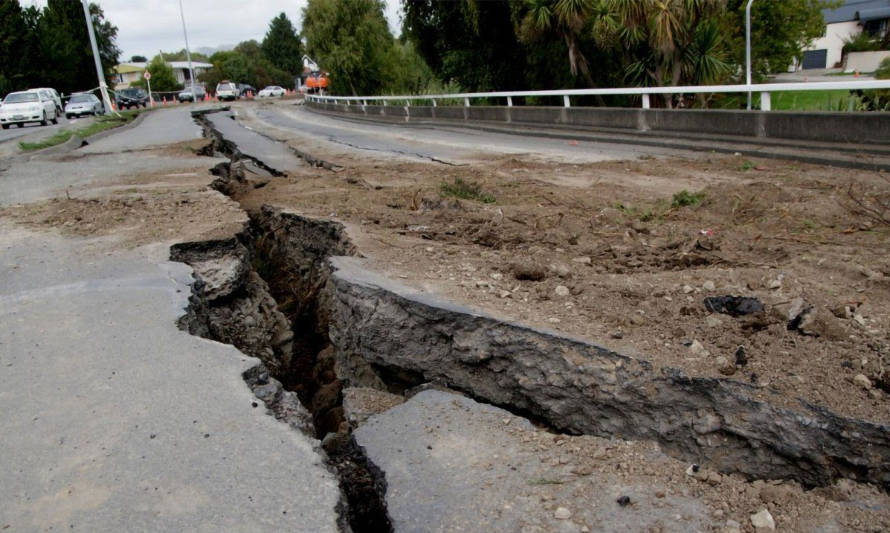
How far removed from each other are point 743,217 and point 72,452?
5290 mm

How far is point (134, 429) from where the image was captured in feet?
9.56

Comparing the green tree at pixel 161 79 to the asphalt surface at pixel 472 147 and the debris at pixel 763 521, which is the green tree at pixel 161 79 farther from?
the debris at pixel 763 521

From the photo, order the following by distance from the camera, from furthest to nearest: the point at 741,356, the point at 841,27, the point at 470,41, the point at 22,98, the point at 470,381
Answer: the point at 841,27 → the point at 22,98 → the point at 470,41 → the point at 470,381 → the point at 741,356

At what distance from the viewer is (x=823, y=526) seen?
7.24 feet

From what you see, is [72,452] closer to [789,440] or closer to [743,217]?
[789,440]

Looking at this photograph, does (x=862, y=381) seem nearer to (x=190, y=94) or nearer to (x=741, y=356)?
(x=741, y=356)

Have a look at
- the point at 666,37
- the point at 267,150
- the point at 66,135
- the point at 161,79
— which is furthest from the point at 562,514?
the point at 161,79

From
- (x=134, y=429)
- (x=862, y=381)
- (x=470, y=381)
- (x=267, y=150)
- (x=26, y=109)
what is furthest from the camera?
(x=26, y=109)

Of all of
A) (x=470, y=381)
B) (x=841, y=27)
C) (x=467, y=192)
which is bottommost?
(x=470, y=381)

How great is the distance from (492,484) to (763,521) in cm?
93

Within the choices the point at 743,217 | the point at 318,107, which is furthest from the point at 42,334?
the point at 318,107

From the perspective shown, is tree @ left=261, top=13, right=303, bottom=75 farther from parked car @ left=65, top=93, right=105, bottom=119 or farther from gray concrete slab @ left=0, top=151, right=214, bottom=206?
gray concrete slab @ left=0, top=151, right=214, bottom=206

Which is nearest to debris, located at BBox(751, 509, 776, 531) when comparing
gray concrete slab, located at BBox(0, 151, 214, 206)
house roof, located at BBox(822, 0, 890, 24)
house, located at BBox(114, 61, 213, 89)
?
gray concrete slab, located at BBox(0, 151, 214, 206)

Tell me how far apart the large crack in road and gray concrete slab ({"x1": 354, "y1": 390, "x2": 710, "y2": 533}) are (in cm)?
13
